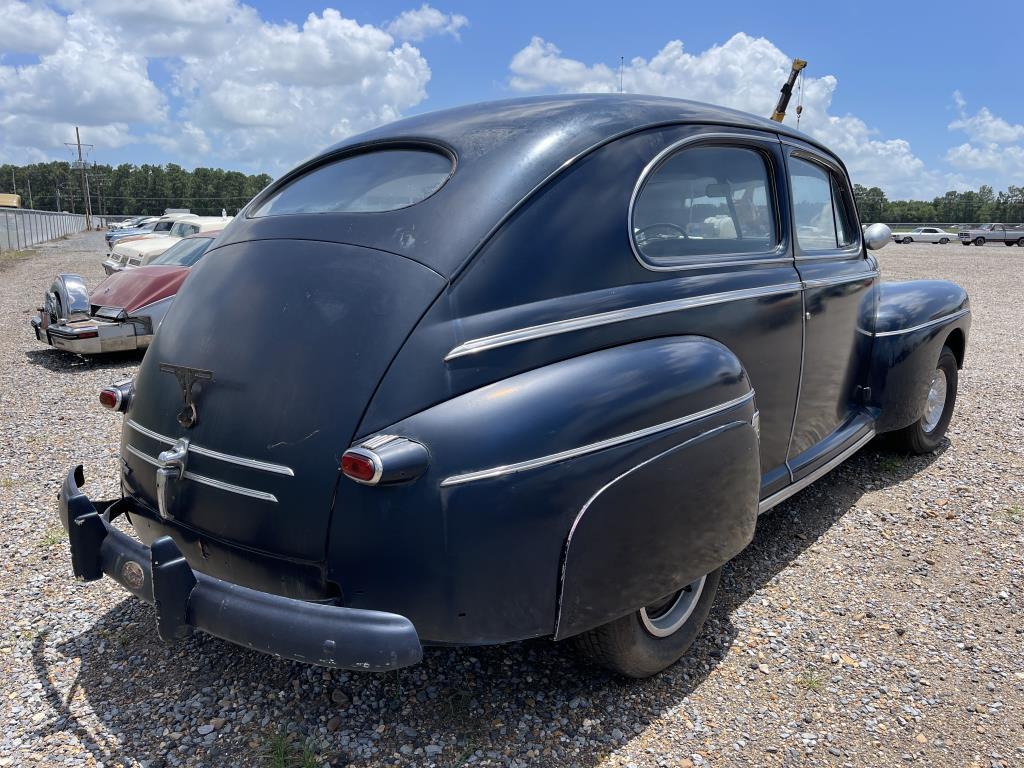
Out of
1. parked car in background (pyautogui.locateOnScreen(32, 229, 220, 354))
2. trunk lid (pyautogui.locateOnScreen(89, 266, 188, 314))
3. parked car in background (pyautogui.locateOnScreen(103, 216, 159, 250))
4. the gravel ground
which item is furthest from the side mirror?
parked car in background (pyautogui.locateOnScreen(103, 216, 159, 250))

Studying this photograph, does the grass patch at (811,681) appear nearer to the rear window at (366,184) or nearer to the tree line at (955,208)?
the rear window at (366,184)

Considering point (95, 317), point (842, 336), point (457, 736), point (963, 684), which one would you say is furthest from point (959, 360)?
point (95, 317)

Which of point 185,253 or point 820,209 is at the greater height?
point 820,209

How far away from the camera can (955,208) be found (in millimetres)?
67938

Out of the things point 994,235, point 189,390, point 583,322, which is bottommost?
point 189,390

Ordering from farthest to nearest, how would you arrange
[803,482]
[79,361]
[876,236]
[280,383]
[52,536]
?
1. [79,361]
2. [876,236]
3. [52,536]
4. [803,482]
5. [280,383]

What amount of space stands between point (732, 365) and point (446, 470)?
3.73 ft

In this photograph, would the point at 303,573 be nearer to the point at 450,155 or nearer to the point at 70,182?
the point at 450,155

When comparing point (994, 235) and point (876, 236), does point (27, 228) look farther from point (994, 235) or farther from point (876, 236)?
→ point (994, 235)

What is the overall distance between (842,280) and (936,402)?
196cm

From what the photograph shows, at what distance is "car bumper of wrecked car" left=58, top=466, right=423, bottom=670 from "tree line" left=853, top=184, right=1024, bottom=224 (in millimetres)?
66671

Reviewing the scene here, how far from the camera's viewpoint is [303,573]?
2.05 metres

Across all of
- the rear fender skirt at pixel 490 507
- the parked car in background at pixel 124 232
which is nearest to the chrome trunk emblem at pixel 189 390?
the rear fender skirt at pixel 490 507

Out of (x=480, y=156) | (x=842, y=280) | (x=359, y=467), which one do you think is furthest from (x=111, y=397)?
(x=842, y=280)
